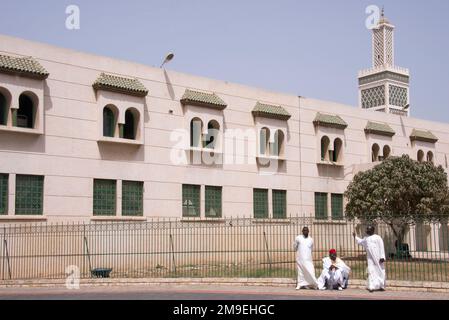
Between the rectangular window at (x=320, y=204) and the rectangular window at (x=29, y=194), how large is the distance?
16.2 m

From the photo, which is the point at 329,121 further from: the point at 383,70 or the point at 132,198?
the point at 383,70

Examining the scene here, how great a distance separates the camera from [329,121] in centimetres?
3466


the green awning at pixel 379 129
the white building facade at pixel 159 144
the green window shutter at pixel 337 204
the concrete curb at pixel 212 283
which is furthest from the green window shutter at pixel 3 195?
the green awning at pixel 379 129

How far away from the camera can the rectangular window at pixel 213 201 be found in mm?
29566

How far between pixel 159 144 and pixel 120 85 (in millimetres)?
3361

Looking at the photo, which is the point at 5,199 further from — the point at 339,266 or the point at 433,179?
the point at 433,179

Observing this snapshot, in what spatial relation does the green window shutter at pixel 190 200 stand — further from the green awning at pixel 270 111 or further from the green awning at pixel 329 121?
the green awning at pixel 329 121

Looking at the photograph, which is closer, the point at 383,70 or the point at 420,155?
the point at 420,155

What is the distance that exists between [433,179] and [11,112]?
19391 millimetres

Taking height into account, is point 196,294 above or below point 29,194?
below

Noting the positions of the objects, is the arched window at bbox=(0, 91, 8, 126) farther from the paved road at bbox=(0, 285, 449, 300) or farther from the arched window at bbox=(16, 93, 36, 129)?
the paved road at bbox=(0, 285, 449, 300)

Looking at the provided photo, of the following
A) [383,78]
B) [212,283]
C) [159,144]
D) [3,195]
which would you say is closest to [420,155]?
[159,144]

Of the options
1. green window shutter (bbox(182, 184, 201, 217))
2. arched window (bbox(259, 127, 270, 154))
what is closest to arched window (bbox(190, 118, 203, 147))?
green window shutter (bbox(182, 184, 201, 217))
